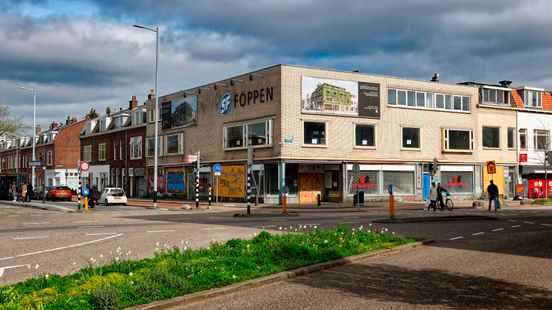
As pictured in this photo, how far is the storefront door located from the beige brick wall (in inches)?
74.8

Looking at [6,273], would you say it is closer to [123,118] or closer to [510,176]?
[510,176]

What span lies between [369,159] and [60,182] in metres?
49.1

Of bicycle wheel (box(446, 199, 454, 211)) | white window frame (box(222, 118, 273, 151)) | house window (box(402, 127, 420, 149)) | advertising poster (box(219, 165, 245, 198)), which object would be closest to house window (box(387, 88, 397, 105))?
house window (box(402, 127, 420, 149))

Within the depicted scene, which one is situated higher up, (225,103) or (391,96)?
(391,96)

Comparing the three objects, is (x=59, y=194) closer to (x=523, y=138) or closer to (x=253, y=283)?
(x=523, y=138)

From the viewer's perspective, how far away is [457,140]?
49688mm

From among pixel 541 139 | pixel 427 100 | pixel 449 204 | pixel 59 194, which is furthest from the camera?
pixel 59 194

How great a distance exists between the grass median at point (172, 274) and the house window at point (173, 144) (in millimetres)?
42259

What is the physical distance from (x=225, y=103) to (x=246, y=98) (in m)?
Answer: 3.05

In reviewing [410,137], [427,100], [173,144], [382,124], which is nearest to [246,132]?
[382,124]

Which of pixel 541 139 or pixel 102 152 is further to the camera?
pixel 102 152

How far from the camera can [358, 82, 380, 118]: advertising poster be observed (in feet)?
146

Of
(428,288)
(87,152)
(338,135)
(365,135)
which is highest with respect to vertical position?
(87,152)

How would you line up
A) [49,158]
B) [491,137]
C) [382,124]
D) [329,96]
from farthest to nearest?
[49,158]
[491,137]
[382,124]
[329,96]
